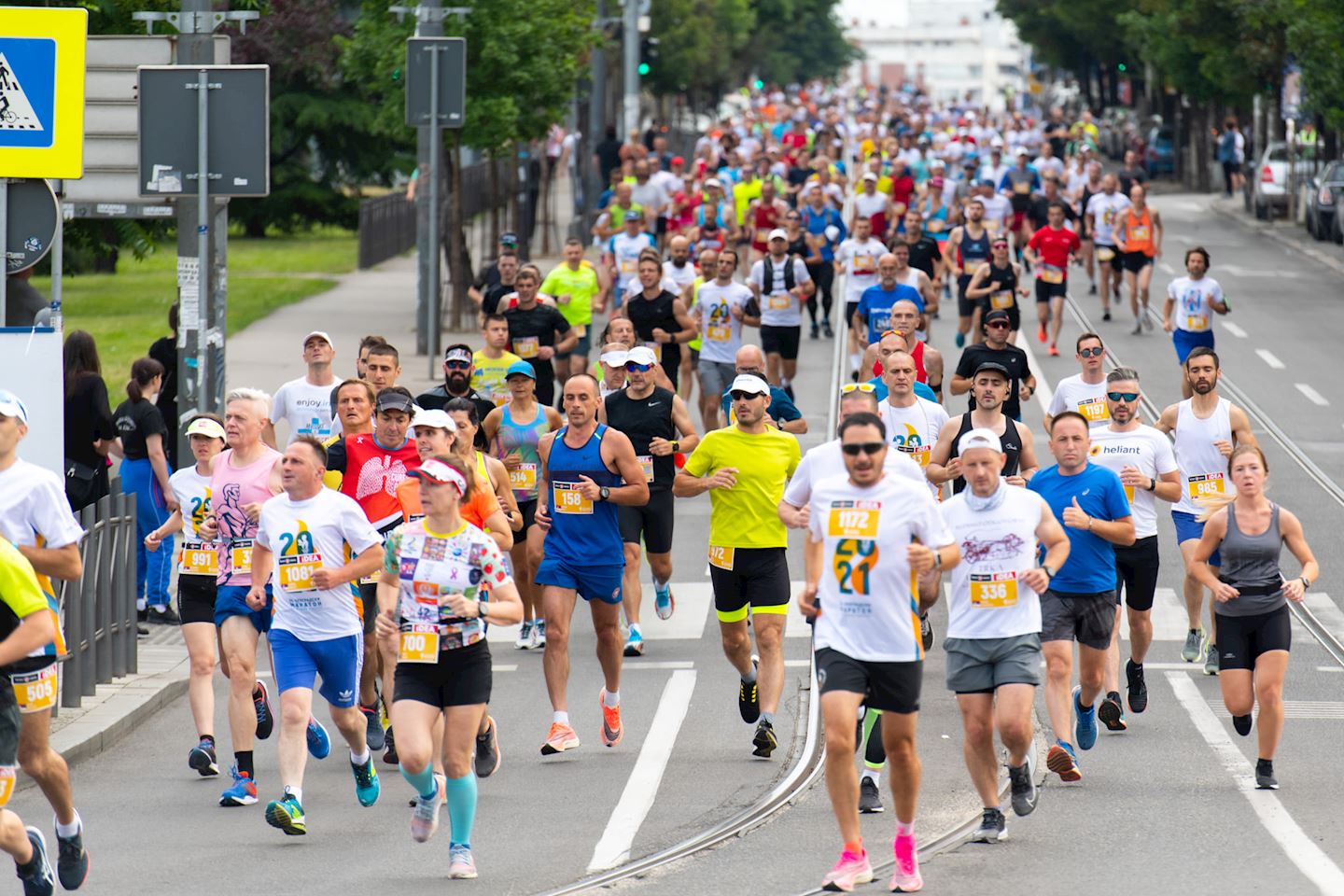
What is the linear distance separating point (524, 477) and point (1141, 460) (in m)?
3.57

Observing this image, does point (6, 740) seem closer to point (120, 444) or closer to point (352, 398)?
point (352, 398)

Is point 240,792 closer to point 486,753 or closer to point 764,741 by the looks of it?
point 486,753

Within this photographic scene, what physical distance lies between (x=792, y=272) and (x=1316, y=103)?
798 inches

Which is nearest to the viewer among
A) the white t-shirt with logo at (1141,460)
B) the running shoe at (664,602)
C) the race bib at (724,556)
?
the race bib at (724,556)

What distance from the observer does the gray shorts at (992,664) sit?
9.30 m

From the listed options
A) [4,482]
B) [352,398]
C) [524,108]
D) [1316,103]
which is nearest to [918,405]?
[352,398]

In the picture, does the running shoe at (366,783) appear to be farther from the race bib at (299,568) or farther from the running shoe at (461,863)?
the running shoe at (461,863)

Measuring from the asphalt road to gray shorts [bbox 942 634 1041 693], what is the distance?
0.66m

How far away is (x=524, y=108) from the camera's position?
2933cm

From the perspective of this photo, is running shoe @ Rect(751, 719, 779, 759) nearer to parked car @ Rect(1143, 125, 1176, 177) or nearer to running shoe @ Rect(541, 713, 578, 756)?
running shoe @ Rect(541, 713, 578, 756)

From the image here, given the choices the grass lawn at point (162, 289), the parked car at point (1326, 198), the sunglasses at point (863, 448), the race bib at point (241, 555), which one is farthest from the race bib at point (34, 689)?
the parked car at point (1326, 198)

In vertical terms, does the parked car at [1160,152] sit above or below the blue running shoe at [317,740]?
above

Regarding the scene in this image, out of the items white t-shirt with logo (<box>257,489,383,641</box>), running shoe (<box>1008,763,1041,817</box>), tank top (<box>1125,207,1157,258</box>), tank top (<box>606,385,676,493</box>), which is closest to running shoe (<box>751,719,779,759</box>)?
running shoe (<box>1008,763,1041,817</box>)

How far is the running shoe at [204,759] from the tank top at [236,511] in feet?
2.86
